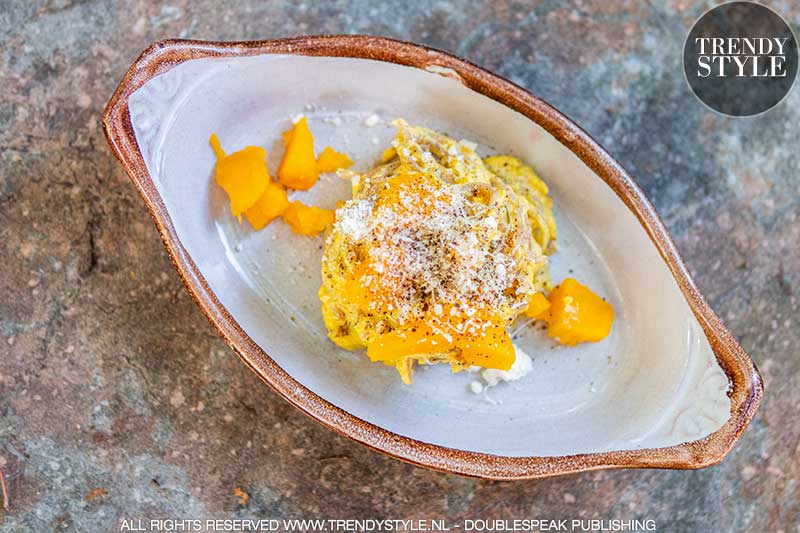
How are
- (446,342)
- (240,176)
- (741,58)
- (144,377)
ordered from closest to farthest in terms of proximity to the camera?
(446,342), (240,176), (144,377), (741,58)

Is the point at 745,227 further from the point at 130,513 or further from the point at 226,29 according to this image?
the point at 130,513

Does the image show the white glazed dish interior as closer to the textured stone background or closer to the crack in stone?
the textured stone background

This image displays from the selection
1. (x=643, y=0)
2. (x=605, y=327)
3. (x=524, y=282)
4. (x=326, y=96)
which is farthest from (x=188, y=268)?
(x=643, y=0)

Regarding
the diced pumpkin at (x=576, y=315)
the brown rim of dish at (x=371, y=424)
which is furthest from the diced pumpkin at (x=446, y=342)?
the diced pumpkin at (x=576, y=315)

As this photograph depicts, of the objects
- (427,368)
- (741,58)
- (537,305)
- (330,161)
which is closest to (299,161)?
(330,161)

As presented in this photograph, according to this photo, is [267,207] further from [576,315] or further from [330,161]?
[576,315]

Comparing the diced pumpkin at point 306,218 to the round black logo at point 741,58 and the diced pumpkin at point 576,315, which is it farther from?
the round black logo at point 741,58

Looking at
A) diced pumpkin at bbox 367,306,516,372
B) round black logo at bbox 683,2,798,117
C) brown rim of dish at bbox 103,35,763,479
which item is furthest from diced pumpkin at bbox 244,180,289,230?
round black logo at bbox 683,2,798,117
